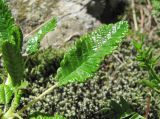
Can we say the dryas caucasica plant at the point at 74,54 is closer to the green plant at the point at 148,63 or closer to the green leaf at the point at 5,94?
the green leaf at the point at 5,94

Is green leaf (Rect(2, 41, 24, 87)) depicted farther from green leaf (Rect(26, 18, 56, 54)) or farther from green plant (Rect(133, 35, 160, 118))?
green plant (Rect(133, 35, 160, 118))

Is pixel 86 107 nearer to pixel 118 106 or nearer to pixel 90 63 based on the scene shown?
pixel 118 106

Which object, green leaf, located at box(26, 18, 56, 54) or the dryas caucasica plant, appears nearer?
the dryas caucasica plant

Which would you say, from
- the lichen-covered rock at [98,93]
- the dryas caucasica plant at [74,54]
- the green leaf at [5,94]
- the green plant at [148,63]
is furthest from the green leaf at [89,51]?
the lichen-covered rock at [98,93]

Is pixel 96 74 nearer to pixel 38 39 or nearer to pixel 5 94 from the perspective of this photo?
pixel 38 39

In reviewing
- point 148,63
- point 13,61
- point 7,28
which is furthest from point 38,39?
point 148,63

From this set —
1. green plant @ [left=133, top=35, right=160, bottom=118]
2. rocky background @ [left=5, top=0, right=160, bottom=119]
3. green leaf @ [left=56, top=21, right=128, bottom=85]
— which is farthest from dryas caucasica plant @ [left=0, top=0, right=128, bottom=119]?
rocky background @ [left=5, top=0, right=160, bottom=119]

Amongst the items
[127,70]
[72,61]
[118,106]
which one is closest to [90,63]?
[72,61]
